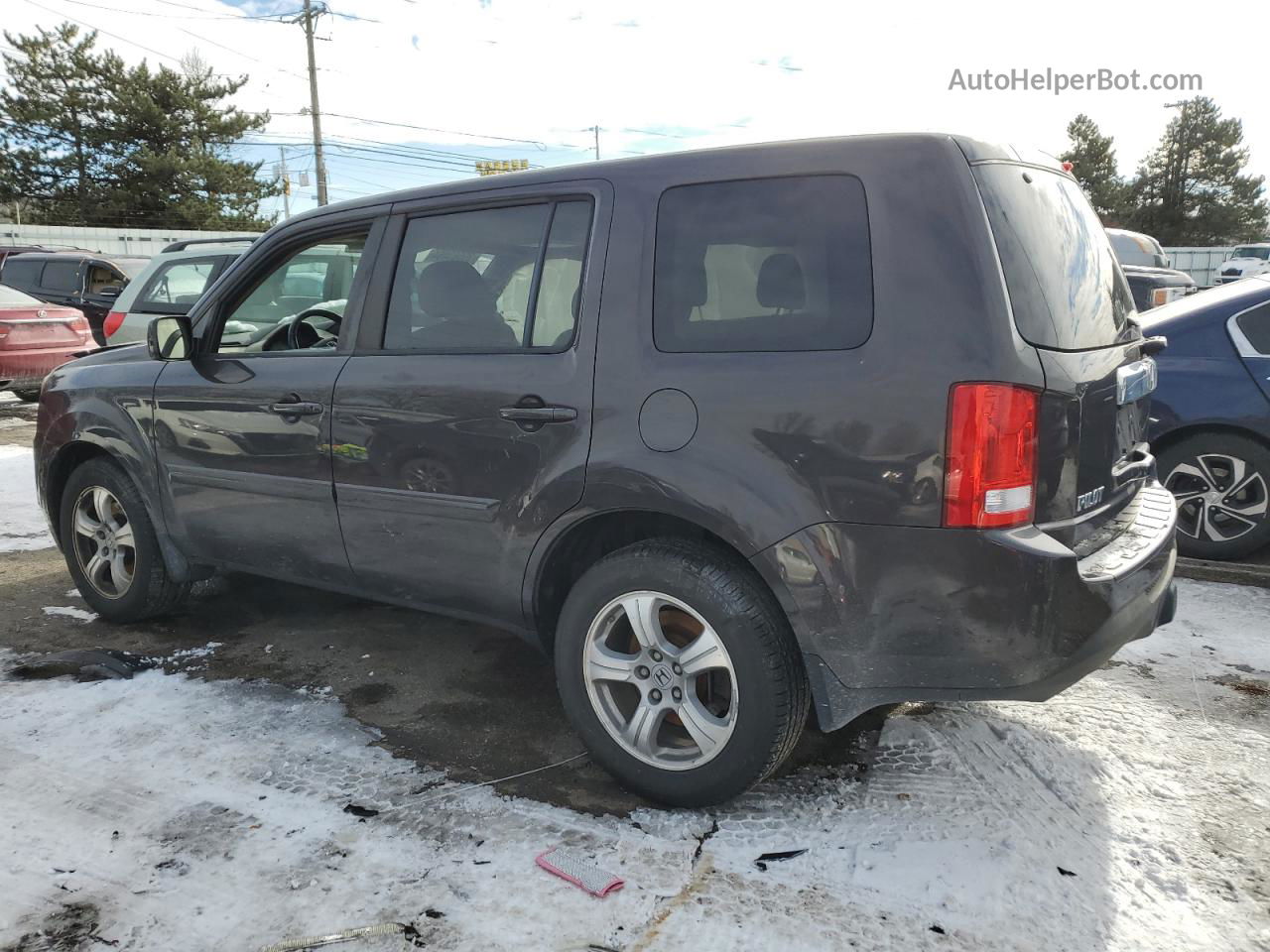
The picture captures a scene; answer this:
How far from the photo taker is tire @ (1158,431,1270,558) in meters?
4.95

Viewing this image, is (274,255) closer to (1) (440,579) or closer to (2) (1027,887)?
(1) (440,579)

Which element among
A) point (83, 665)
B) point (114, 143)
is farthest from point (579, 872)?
point (114, 143)

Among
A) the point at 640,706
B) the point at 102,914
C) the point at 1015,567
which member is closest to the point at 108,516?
the point at 102,914

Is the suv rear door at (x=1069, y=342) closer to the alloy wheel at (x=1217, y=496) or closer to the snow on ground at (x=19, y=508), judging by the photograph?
the alloy wheel at (x=1217, y=496)

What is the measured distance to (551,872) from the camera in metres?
2.50

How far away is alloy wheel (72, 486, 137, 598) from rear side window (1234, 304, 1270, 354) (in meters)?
5.50

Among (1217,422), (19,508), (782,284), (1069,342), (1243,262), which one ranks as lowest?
(19,508)

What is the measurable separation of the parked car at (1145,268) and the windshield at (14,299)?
1270cm

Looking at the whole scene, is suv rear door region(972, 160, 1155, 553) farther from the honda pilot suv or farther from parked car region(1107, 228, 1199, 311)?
parked car region(1107, 228, 1199, 311)

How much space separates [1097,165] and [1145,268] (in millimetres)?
55529

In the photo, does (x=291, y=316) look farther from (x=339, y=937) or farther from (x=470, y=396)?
(x=339, y=937)

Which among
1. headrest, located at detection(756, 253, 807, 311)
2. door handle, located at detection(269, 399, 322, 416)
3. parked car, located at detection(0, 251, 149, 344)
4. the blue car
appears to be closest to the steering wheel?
door handle, located at detection(269, 399, 322, 416)

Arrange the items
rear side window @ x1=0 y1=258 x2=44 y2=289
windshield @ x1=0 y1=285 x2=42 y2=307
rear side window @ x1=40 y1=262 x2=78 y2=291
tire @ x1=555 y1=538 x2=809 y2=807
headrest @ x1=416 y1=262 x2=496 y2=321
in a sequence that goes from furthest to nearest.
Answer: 1. rear side window @ x1=0 y1=258 x2=44 y2=289
2. rear side window @ x1=40 y1=262 x2=78 y2=291
3. windshield @ x1=0 y1=285 x2=42 y2=307
4. headrest @ x1=416 y1=262 x2=496 y2=321
5. tire @ x1=555 y1=538 x2=809 y2=807

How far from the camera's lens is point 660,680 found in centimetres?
280
